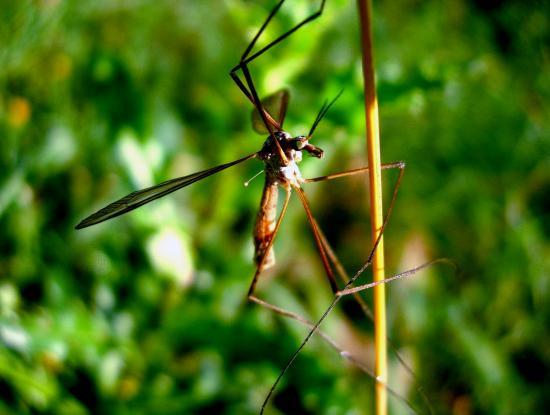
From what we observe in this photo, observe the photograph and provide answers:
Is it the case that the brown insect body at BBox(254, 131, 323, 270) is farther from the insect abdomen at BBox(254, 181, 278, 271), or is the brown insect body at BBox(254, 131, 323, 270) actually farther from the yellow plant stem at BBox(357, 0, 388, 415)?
the yellow plant stem at BBox(357, 0, 388, 415)

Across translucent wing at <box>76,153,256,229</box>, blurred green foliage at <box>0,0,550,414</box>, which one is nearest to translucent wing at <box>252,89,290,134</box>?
translucent wing at <box>76,153,256,229</box>

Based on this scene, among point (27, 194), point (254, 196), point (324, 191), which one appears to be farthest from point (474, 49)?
point (27, 194)

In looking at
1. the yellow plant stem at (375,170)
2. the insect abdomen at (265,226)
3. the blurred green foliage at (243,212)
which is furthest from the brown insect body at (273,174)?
the blurred green foliage at (243,212)

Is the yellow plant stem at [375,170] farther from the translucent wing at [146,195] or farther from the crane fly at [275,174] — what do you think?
the translucent wing at [146,195]

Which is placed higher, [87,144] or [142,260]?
→ [87,144]

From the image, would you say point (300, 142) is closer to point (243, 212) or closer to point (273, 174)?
point (273, 174)

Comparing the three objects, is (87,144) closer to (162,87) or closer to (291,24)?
(162,87)
